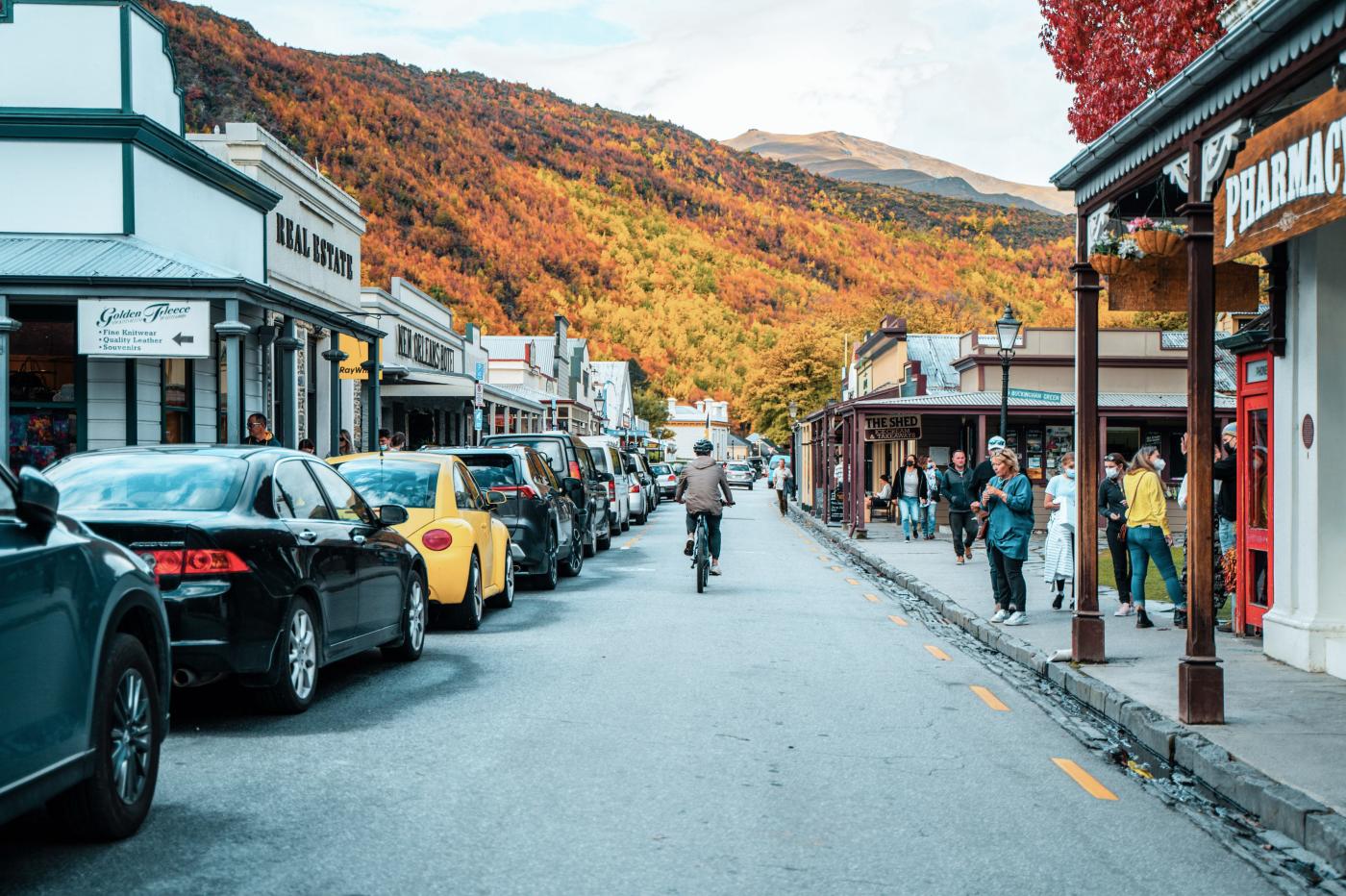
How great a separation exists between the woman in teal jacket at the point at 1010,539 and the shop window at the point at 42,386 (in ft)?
40.6

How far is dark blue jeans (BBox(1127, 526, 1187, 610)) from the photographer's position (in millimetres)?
12867

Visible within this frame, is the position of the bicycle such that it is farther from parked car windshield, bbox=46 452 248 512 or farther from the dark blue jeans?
parked car windshield, bbox=46 452 248 512

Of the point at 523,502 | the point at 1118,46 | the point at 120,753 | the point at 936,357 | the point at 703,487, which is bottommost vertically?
the point at 120,753

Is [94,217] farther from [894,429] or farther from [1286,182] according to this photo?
[894,429]

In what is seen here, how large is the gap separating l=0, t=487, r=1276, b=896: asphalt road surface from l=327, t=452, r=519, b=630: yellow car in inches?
48.9

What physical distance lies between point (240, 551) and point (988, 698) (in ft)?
16.5

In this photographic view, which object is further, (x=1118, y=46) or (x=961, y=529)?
(x=961, y=529)

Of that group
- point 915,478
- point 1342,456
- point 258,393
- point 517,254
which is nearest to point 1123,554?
point 1342,456

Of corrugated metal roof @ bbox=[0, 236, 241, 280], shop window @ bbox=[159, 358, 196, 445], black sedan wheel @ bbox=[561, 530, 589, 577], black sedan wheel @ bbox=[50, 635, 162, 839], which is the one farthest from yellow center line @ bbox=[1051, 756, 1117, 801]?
shop window @ bbox=[159, 358, 196, 445]

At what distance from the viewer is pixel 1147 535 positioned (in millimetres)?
12969

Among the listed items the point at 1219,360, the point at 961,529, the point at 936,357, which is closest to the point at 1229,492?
the point at 961,529

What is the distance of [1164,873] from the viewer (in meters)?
5.28

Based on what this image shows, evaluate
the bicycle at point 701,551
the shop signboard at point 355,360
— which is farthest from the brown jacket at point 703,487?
the shop signboard at point 355,360

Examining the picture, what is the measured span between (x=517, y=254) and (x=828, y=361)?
6989 centimetres
